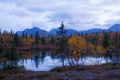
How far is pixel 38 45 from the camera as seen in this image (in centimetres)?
19925

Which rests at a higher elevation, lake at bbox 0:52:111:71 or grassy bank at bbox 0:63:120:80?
grassy bank at bbox 0:63:120:80

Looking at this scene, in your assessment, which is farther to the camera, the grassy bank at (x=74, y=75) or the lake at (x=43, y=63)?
the lake at (x=43, y=63)

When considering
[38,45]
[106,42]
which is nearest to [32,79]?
[106,42]

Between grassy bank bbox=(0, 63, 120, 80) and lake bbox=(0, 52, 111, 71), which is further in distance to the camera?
lake bbox=(0, 52, 111, 71)

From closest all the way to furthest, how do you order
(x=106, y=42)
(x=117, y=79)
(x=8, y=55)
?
(x=117, y=79)
(x=8, y=55)
(x=106, y=42)

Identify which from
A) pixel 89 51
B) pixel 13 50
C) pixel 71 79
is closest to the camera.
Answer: pixel 71 79

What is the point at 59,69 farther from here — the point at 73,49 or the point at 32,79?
the point at 73,49

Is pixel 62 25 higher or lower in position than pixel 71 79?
higher

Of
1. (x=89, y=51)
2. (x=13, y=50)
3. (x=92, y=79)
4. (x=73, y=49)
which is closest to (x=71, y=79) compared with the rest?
(x=92, y=79)

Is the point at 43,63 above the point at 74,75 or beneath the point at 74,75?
beneath

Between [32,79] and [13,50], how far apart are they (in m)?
54.9

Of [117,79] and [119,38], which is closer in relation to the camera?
[117,79]

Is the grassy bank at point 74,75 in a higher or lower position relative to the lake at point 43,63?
higher

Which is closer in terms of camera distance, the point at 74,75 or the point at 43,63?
the point at 74,75
